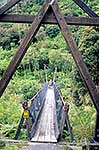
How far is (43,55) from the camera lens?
20.0 m

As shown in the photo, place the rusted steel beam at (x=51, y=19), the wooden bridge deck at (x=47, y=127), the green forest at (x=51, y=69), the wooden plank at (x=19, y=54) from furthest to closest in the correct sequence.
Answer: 1. the green forest at (x=51, y=69)
2. the wooden bridge deck at (x=47, y=127)
3. the rusted steel beam at (x=51, y=19)
4. the wooden plank at (x=19, y=54)

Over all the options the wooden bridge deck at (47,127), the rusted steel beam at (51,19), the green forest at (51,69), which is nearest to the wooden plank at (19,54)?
the rusted steel beam at (51,19)

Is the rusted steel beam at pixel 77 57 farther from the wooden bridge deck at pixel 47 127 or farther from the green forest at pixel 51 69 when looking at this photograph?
the green forest at pixel 51 69

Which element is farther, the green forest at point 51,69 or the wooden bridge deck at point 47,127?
the green forest at point 51,69

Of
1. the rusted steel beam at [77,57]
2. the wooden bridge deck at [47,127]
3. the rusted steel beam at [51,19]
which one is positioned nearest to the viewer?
the rusted steel beam at [77,57]

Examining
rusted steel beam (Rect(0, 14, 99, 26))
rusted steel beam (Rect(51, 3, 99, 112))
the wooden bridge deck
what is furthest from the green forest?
rusted steel beam (Rect(0, 14, 99, 26))

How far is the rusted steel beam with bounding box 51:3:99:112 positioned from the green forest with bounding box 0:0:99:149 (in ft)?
Result: 7.84

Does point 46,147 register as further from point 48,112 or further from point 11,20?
point 48,112

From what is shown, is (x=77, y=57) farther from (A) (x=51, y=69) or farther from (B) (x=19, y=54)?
(A) (x=51, y=69)

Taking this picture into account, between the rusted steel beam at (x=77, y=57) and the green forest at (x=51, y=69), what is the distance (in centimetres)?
239

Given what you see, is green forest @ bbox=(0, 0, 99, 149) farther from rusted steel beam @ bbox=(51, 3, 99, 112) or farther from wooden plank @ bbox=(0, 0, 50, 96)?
wooden plank @ bbox=(0, 0, 50, 96)

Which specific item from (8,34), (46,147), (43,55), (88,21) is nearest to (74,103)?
(46,147)

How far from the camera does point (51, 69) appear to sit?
20.0 metres

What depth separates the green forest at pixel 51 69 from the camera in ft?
25.4
